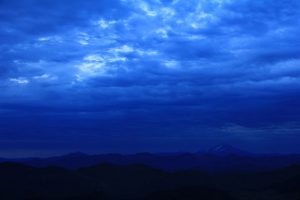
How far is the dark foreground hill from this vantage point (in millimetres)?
123750

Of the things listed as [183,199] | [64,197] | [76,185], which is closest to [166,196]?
[183,199]

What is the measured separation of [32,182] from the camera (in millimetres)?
148750

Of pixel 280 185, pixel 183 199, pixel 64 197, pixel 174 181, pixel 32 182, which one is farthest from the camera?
pixel 174 181

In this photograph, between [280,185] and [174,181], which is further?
[174,181]

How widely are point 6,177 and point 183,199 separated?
73.1 metres

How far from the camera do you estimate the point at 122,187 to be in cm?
17438

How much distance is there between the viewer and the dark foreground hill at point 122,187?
12375 centimetres

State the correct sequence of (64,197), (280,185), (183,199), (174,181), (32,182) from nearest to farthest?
(183,199) < (64,197) < (32,182) < (280,185) < (174,181)

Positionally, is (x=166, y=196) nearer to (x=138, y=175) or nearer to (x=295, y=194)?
(x=295, y=194)

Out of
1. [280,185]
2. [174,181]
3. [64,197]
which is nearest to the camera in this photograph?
[64,197]

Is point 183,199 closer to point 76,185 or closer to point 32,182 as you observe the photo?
point 76,185

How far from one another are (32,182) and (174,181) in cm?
6428

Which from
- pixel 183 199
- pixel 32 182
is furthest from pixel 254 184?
pixel 32 182

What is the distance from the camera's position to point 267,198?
449 ft
